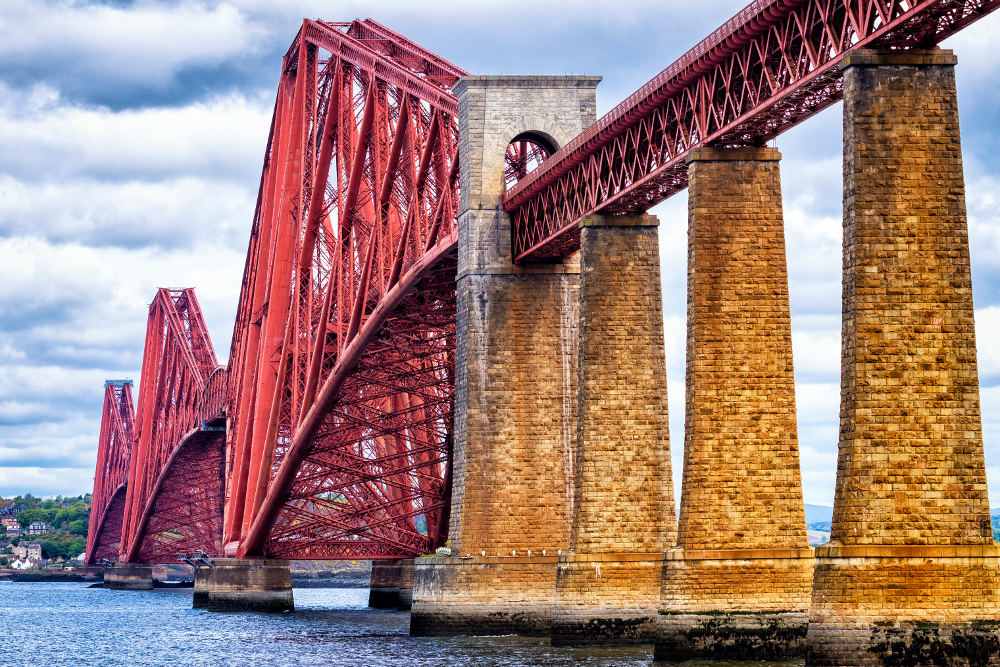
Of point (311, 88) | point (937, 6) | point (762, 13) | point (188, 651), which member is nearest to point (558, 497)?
point (188, 651)

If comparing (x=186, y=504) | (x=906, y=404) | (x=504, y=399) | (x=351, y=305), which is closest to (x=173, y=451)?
(x=186, y=504)

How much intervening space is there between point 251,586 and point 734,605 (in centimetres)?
4547

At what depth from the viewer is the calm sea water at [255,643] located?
44744 millimetres

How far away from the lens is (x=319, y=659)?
161 feet

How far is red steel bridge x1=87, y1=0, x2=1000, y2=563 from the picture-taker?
37438mm

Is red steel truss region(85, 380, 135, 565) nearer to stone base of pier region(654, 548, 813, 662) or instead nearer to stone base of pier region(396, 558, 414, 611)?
stone base of pier region(396, 558, 414, 611)

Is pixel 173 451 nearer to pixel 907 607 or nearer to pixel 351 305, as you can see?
pixel 351 305

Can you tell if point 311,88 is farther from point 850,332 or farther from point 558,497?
point 850,332

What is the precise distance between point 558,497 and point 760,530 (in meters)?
15.1

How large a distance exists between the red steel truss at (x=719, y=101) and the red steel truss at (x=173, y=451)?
236ft

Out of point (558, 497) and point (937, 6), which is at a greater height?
point (937, 6)

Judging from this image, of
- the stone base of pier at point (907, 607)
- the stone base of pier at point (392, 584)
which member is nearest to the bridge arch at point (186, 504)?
the stone base of pier at point (392, 584)

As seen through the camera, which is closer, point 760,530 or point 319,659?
point 760,530

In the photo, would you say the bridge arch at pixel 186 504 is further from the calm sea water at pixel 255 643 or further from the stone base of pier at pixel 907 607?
the stone base of pier at pixel 907 607
